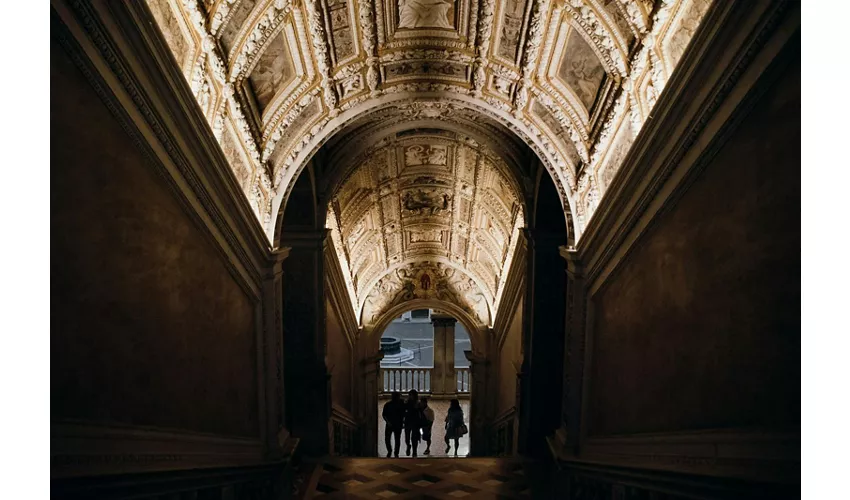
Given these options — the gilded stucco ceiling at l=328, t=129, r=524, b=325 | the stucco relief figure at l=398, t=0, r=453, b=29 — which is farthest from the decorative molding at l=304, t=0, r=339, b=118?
the gilded stucco ceiling at l=328, t=129, r=524, b=325

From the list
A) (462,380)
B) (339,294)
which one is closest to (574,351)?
(339,294)

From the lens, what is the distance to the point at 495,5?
21.4 ft

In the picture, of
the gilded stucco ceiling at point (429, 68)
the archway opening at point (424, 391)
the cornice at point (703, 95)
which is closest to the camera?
the cornice at point (703, 95)

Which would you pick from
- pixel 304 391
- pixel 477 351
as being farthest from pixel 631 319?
pixel 477 351

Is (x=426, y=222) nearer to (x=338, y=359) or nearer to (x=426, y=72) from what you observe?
(x=338, y=359)

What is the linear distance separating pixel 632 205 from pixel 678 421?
6.32 feet

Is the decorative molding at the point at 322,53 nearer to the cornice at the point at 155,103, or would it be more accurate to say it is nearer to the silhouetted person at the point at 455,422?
the cornice at the point at 155,103

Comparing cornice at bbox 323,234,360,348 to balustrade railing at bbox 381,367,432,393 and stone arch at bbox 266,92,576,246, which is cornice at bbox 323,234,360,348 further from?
balustrade railing at bbox 381,367,432,393

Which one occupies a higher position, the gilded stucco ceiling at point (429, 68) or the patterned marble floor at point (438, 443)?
the gilded stucco ceiling at point (429, 68)

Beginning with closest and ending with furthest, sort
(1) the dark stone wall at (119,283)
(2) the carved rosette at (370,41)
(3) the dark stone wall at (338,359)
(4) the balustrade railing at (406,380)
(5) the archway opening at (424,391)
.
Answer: (1) the dark stone wall at (119,283), (2) the carved rosette at (370,41), (3) the dark stone wall at (338,359), (5) the archway opening at (424,391), (4) the balustrade railing at (406,380)

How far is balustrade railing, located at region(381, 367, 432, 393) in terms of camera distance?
2536 centimetres

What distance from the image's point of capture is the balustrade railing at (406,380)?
83.2 feet

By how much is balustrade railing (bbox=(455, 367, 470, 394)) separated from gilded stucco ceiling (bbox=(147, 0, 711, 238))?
18.0 meters

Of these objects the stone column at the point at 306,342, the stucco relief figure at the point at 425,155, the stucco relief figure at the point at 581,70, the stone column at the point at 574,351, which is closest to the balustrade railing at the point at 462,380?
the stucco relief figure at the point at 425,155
